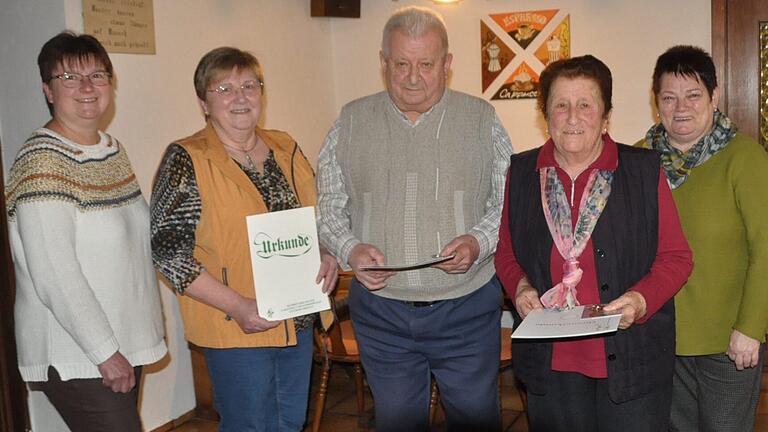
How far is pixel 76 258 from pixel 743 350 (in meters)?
1.84

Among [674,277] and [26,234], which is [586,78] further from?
[26,234]

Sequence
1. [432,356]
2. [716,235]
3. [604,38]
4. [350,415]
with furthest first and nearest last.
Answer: [604,38] < [350,415] < [432,356] < [716,235]

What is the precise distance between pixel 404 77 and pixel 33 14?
1766 millimetres

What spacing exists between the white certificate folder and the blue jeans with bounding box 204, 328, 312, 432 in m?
0.12

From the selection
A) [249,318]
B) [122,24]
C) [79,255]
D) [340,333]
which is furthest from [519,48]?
[79,255]

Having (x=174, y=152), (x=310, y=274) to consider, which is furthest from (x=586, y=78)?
(x=174, y=152)

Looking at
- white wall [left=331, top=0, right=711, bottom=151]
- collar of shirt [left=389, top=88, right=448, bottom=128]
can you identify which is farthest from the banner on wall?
collar of shirt [left=389, top=88, right=448, bottom=128]

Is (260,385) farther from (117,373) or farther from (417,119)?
(417,119)

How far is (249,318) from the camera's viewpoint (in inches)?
84.2

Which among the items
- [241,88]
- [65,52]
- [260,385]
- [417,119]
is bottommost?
[260,385]

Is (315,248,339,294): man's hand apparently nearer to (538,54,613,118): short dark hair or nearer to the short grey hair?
the short grey hair

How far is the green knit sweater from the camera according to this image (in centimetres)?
215

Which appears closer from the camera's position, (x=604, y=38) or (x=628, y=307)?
(x=628, y=307)

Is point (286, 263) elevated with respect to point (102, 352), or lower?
elevated
